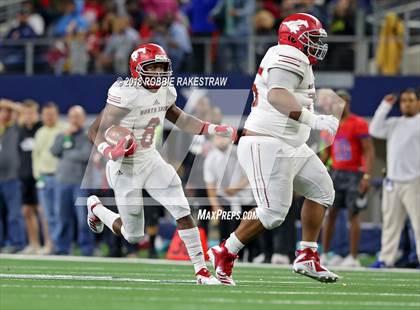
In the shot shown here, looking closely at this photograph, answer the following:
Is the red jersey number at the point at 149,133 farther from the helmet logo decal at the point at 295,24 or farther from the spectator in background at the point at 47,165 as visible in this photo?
the spectator in background at the point at 47,165

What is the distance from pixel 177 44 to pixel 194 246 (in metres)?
7.99

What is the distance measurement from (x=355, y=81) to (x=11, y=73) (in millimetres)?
4819

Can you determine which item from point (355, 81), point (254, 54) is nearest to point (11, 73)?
point (254, 54)

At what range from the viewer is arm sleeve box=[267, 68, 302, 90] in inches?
340

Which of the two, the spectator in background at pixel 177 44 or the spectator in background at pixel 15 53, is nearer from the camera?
the spectator in background at pixel 177 44

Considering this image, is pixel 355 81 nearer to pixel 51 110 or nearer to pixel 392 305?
pixel 51 110

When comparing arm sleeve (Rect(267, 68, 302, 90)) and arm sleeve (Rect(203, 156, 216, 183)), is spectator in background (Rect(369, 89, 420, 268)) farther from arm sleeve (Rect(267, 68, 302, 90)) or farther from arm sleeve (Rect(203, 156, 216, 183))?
arm sleeve (Rect(267, 68, 302, 90))

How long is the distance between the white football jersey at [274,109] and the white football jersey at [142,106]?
28.3 inches

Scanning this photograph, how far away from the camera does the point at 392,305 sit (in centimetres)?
727

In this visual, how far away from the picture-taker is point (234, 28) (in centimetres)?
1666

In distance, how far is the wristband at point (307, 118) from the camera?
28.0 ft

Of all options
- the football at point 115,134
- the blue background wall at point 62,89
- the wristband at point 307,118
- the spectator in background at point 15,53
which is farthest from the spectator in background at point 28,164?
the wristband at point 307,118

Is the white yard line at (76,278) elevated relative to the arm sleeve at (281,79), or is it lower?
lower

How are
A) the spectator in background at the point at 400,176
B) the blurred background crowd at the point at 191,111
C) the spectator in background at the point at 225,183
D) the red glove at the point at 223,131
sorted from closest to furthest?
1. the red glove at the point at 223,131
2. the spectator in background at the point at 400,176
3. the blurred background crowd at the point at 191,111
4. the spectator in background at the point at 225,183
